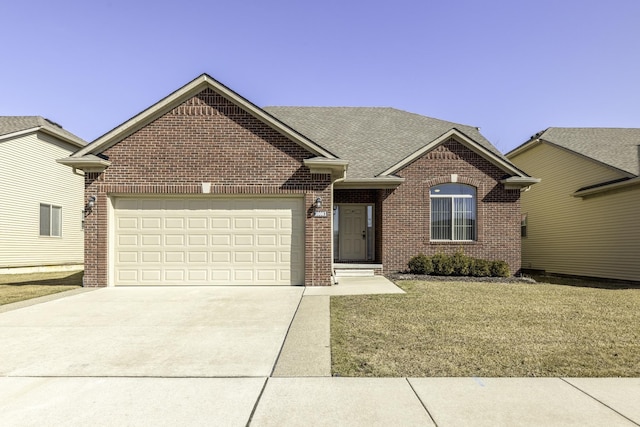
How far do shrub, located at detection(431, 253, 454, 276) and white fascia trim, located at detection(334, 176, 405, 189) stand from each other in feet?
9.93

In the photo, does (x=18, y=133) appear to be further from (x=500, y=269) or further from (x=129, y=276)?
(x=500, y=269)

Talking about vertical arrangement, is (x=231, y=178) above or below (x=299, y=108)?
below

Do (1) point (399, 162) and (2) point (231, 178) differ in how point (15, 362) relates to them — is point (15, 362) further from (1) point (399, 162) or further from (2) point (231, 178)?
(1) point (399, 162)

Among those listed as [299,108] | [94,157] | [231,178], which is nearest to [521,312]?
[231,178]

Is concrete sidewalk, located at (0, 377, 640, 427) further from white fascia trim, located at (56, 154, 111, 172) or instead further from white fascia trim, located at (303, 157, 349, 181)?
white fascia trim, located at (56, 154, 111, 172)

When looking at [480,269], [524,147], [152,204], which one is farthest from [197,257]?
[524,147]

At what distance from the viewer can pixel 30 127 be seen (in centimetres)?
1839

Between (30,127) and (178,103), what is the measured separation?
11369mm

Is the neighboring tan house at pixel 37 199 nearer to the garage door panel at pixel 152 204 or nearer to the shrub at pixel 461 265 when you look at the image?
the garage door panel at pixel 152 204

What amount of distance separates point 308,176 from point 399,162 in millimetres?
4595

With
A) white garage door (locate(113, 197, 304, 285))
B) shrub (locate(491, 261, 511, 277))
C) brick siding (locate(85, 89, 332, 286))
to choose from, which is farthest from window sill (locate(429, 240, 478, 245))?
white garage door (locate(113, 197, 304, 285))

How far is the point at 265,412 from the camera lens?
3.66m

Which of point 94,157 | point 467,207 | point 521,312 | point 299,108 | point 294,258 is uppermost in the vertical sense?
point 299,108

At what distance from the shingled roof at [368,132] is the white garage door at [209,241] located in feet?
14.5
